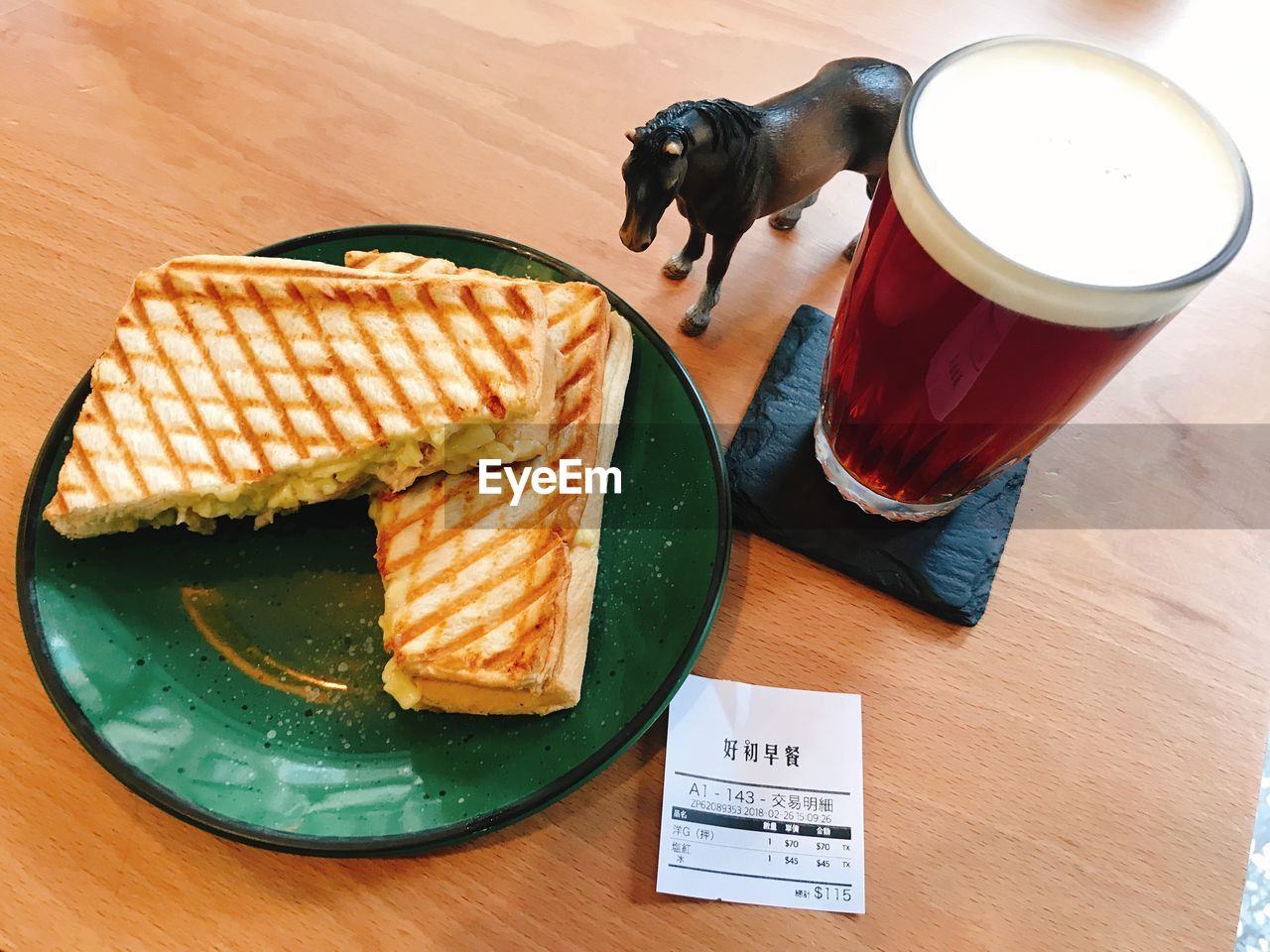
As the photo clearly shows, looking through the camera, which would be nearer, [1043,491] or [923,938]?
[923,938]

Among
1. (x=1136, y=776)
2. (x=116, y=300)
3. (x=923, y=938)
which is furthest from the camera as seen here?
(x=116, y=300)

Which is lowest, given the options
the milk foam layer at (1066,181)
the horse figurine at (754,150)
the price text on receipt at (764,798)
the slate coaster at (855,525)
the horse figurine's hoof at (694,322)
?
the price text on receipt at (764,798)

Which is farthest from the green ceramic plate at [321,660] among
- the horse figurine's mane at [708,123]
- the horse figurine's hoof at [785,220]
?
the horse figurine's hoof at [785,220]

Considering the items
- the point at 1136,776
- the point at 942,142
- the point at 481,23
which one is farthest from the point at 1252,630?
the point at 481,23

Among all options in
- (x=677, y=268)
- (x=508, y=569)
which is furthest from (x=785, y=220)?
(x=508, y=569)

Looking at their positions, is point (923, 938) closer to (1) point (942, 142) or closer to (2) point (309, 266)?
(1) point (942, 142)

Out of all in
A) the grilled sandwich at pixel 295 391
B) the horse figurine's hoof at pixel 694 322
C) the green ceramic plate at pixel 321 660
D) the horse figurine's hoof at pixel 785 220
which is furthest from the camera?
the horse figurine's hoof at pixel 785 220

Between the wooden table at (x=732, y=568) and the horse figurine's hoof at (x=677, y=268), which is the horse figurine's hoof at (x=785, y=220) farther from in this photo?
the horse figurine's hoof at (x=677, y=268)
